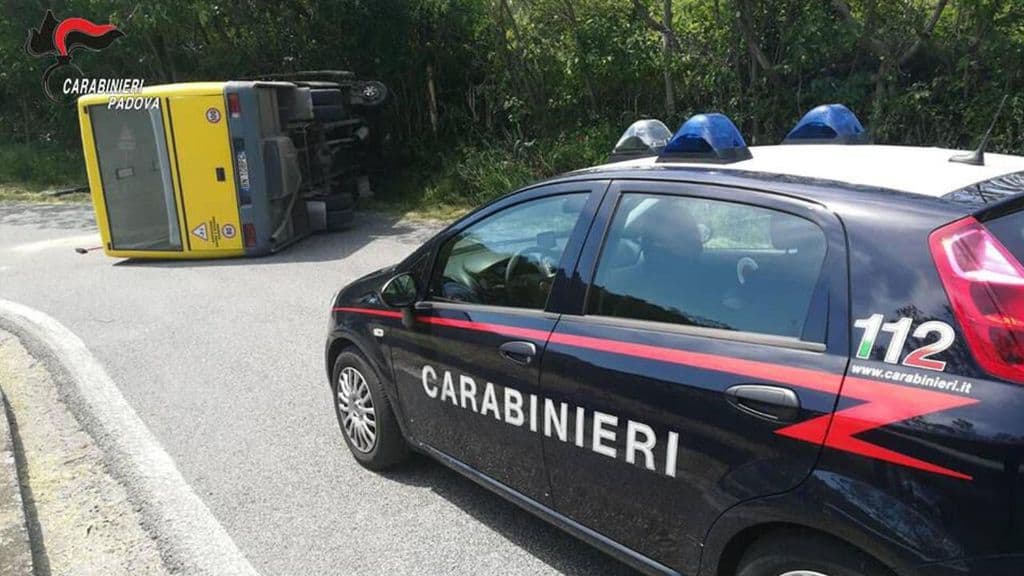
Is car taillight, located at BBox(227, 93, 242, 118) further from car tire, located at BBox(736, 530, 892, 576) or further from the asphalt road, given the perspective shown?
car tire, located at BBox(736, 530, 892, 576)

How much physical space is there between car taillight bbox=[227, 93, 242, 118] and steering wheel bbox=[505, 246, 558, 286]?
7.35 metres

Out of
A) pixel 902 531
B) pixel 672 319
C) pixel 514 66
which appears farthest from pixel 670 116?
pixel 902 531

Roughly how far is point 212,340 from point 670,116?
297 inches

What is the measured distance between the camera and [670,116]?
11.3 metres

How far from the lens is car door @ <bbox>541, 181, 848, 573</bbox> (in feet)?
6.65

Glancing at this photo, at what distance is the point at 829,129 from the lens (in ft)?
11.3

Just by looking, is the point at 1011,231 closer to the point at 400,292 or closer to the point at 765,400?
the point at 765,400

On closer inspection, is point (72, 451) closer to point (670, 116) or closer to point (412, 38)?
point (670, 116)

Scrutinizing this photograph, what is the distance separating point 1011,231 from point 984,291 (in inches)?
10.8

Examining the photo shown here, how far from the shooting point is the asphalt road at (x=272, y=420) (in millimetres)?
3250

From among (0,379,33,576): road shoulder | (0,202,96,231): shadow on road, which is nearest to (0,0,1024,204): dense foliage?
(0,202,96,231): shadow on road

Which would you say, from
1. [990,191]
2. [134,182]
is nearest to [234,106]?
[134,182]

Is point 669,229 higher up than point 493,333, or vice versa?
point 669,229

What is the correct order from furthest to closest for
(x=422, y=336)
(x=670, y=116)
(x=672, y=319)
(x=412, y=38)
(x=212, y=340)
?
1. (x=412, y=38)
2. (x=670, y=116)
3. (x=212, y=340)
4. (x=422, y=336)
5. (x=672, y=319)
